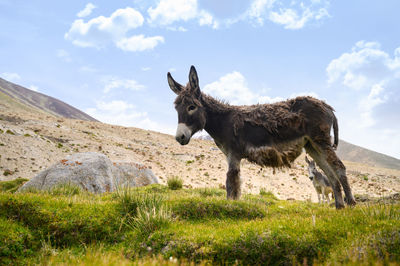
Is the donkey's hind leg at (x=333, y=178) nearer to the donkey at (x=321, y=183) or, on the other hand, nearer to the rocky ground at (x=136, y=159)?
the rocky ground at (x=136, y=159)

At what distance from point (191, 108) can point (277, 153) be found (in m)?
2.90

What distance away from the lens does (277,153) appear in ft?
21.6

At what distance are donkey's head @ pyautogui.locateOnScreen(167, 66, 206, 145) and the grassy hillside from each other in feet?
7.95

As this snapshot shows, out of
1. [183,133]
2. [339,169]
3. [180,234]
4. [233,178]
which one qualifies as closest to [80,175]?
[183,133]

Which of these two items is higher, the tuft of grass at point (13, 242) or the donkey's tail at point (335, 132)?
the donkey's tail at point (335, 132)

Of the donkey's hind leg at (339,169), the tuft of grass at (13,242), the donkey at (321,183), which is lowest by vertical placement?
the tuft of grass at (13,242)

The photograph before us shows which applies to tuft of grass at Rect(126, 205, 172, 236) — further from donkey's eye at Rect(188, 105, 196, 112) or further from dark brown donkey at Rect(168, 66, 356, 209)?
donkey's eye at Rect(188, 105, 196, 112)

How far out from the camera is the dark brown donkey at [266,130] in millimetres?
6602

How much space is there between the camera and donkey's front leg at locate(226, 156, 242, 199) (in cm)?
688

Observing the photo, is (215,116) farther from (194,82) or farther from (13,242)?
(13,242)

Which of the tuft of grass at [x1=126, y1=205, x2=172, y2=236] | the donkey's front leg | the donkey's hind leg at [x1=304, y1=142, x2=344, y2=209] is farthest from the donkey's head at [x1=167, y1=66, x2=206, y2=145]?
the donkey's hind leg at [x1=304, y1=142, x2=344, y2=209]

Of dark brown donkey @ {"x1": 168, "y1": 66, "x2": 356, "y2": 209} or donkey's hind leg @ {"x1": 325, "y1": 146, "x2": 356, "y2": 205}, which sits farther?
dark brown donkey @ {"x1": 168, "y1": 66, "x2": 356, "y2": 209}

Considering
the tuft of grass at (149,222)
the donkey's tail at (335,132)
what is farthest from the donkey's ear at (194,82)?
the donkey's tail at (335,132)

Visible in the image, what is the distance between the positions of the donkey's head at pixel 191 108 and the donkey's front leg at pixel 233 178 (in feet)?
4.75
